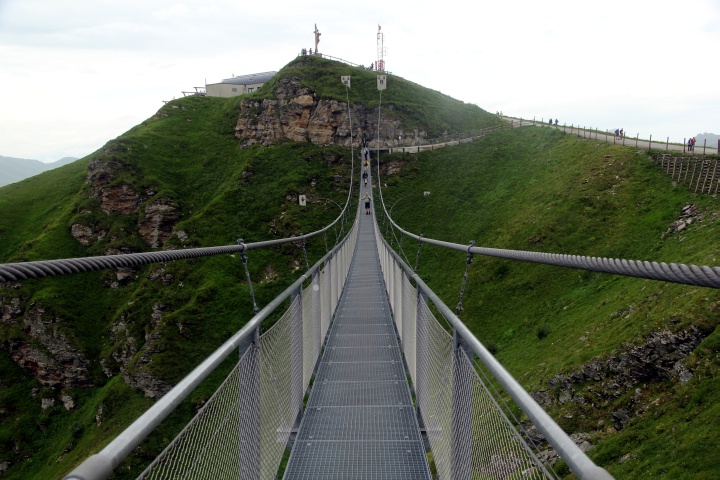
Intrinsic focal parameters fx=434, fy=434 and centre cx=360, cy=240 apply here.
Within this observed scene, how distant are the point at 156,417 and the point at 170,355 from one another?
23.0 meters

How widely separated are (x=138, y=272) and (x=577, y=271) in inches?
1102

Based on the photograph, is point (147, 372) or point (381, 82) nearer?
point (147, 372)

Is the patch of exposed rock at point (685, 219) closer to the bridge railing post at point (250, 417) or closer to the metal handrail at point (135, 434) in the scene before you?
the bridge railing post at point (250, 417)

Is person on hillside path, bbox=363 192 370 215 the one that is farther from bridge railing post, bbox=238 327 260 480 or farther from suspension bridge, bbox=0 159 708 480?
bridge railing post, bbox=238 327 260 480

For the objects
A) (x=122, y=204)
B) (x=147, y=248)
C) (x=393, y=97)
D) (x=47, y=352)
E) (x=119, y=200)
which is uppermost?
(x=393, y=97)

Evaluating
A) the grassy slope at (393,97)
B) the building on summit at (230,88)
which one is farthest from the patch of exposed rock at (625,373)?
the building on summit at (230,88)

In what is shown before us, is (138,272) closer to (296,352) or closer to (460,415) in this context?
(296,352)

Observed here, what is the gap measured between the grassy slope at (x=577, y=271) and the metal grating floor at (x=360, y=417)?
3.99 m

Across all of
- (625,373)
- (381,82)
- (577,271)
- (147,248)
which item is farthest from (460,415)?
(381,82)

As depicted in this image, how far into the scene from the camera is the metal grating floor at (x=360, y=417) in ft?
11.1

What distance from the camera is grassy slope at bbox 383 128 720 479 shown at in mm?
6844

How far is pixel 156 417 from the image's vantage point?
3.96 feet

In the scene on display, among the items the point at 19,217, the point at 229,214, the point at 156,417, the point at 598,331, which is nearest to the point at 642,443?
the point at 598,331

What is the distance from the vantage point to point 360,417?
4.20 metres
